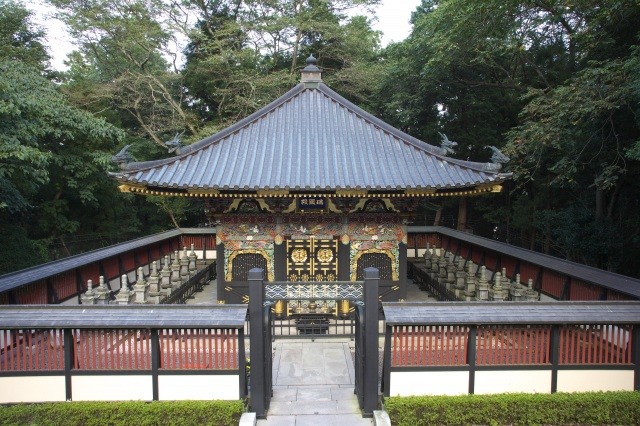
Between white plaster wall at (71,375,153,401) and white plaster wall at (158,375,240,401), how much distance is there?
0.27 m

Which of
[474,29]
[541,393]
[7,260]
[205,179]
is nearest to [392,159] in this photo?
[205,179]

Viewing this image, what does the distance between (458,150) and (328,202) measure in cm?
1881

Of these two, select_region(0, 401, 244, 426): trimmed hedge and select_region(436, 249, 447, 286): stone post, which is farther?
select_region(436, 249, 447, 286): stone post

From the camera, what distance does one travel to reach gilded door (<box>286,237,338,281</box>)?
1230cm

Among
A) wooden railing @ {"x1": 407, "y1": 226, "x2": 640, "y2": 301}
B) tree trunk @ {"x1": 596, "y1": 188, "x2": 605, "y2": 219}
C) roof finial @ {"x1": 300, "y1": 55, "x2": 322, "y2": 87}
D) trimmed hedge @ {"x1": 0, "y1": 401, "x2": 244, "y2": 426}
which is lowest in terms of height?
trimmed hedge @ {"x1": 0, "y1": 401, "x2": 244, "y2": 426}

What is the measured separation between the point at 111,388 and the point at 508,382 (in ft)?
22.3

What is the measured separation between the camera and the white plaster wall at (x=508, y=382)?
7004 mm

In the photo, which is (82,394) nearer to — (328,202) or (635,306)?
(328,202)

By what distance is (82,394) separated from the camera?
684 centimetres

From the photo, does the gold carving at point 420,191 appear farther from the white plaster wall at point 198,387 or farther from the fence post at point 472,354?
the white plaster wall at point 198,387

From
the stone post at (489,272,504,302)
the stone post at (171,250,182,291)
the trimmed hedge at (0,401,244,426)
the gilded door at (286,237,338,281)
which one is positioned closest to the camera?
the trimmed hedge at (0,401,244,426)

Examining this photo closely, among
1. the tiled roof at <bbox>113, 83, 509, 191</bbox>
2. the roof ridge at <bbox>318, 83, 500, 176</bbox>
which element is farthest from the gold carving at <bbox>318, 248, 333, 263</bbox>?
the roof ridge at <bbox>318, 83, 500, 176</bbox>

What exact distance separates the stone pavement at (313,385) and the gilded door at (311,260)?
2473mm

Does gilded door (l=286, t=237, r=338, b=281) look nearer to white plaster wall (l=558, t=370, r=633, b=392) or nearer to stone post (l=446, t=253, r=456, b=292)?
stone post (l=446, t=253, r=456, b=292)
